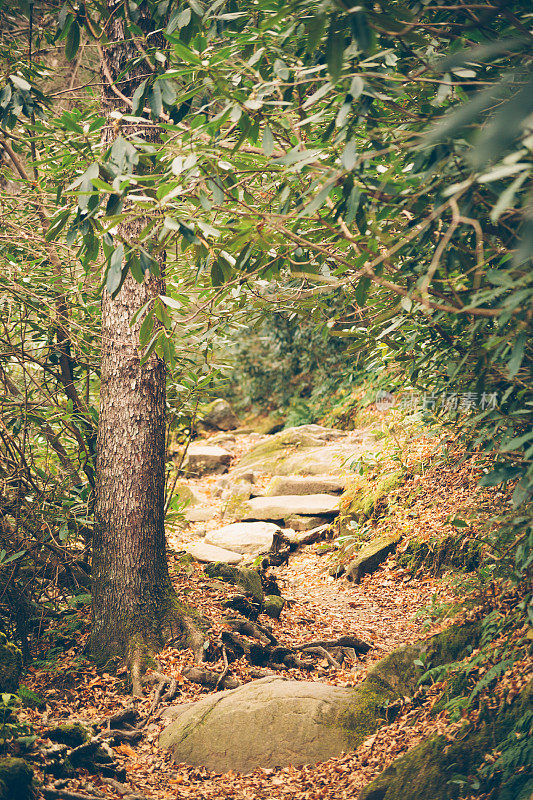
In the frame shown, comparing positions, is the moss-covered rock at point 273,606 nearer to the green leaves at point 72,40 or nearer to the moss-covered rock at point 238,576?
the moss-covered rock at point 238,576

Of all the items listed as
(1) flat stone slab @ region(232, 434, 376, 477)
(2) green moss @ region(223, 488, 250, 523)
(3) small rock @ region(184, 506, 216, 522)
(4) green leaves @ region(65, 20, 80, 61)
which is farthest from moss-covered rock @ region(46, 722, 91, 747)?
(3) small rock @ region(184, 506, 216, 522)

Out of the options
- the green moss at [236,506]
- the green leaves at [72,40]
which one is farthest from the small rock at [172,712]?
the green moss at [236,506]

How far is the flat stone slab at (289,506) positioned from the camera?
796cm

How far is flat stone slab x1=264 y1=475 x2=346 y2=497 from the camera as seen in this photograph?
8703mm

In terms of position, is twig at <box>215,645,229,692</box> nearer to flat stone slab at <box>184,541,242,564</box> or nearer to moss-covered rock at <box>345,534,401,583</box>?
flat stone slab at <box>184,541,242,564</box>

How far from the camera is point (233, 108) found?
2.43 meters

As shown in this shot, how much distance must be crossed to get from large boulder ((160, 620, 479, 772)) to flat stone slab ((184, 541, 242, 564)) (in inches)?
101

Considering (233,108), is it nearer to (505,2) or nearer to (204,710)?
(505,2)

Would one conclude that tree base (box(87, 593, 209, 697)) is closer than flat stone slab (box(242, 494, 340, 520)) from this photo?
Yes

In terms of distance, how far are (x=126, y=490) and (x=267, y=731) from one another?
1.96 m

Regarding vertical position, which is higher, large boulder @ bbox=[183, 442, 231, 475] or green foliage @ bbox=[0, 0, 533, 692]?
green foliage @ bbox=[0, 0, 533, 692]

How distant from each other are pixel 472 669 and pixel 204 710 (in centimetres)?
169

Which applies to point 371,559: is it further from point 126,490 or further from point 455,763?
point 455,763

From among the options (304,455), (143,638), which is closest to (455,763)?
(143,638)
